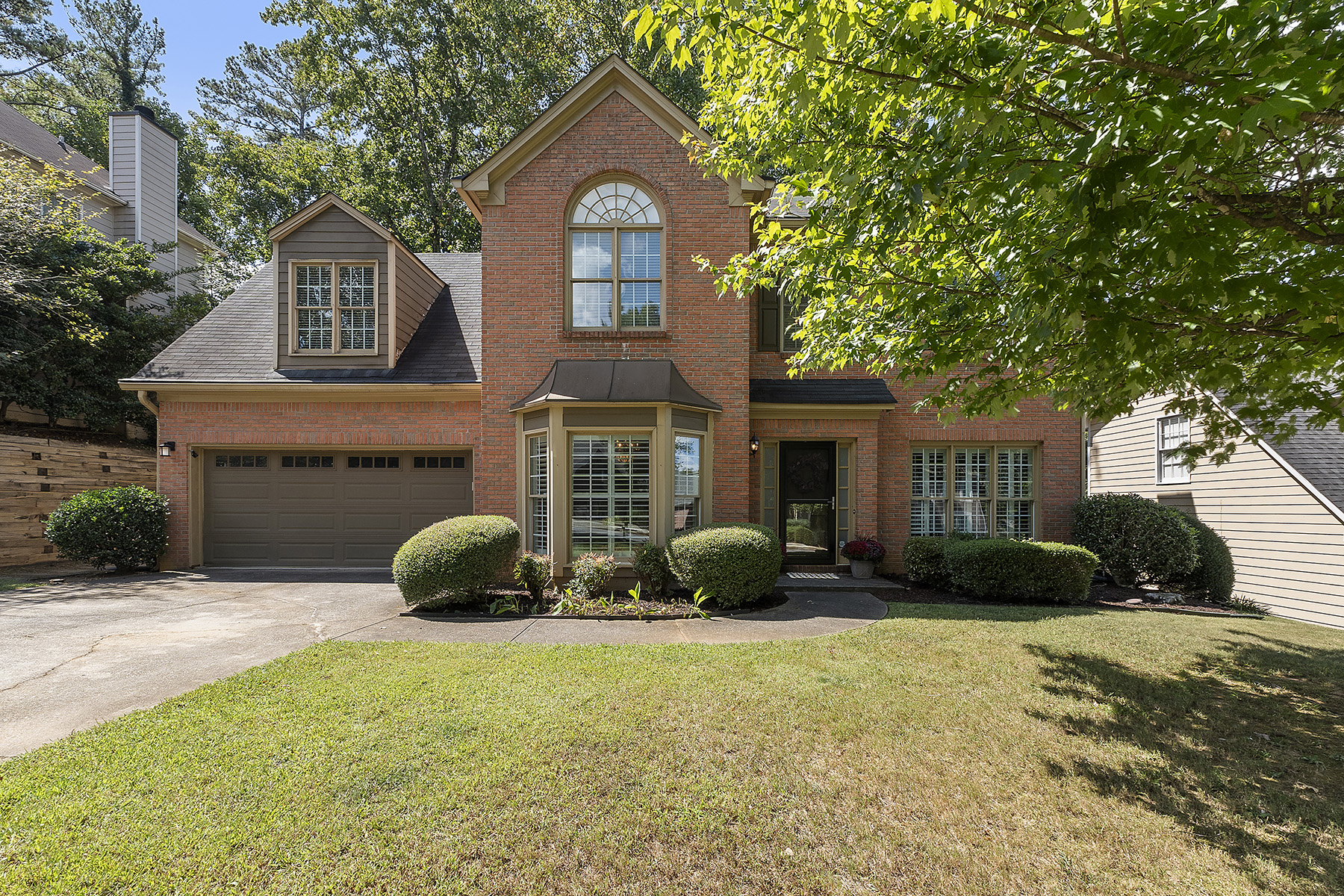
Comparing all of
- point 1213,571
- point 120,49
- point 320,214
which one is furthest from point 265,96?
point 1213,571

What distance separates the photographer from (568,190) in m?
9.29

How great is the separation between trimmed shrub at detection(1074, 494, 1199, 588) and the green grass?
411cm

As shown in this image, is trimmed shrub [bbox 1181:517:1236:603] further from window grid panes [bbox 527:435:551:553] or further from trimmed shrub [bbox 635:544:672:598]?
window grid panes [bbox 527:435:551:553]

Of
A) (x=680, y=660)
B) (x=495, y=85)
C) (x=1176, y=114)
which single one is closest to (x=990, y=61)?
(x=1176, y=114)

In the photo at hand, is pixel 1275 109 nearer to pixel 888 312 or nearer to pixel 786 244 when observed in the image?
pixel 888 312

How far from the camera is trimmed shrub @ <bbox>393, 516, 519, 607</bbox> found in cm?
718

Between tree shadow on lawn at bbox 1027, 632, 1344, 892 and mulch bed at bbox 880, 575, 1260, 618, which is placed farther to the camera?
mulch bed at bbox 880, 575, 1260, 618

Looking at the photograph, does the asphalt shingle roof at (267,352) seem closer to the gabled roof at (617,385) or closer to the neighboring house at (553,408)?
the neighboring house at (553,408)

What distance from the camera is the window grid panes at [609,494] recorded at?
8.62 meters

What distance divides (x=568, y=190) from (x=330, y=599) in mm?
7411

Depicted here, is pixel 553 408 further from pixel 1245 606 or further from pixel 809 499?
pixel 1245 606

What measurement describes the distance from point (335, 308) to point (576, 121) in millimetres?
5812

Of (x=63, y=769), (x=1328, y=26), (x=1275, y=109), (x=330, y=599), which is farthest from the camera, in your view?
(x=330, y=599)

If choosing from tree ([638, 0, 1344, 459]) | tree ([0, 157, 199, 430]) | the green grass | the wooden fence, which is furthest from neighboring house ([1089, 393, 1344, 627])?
tree ([0, 157, 199, 430])
